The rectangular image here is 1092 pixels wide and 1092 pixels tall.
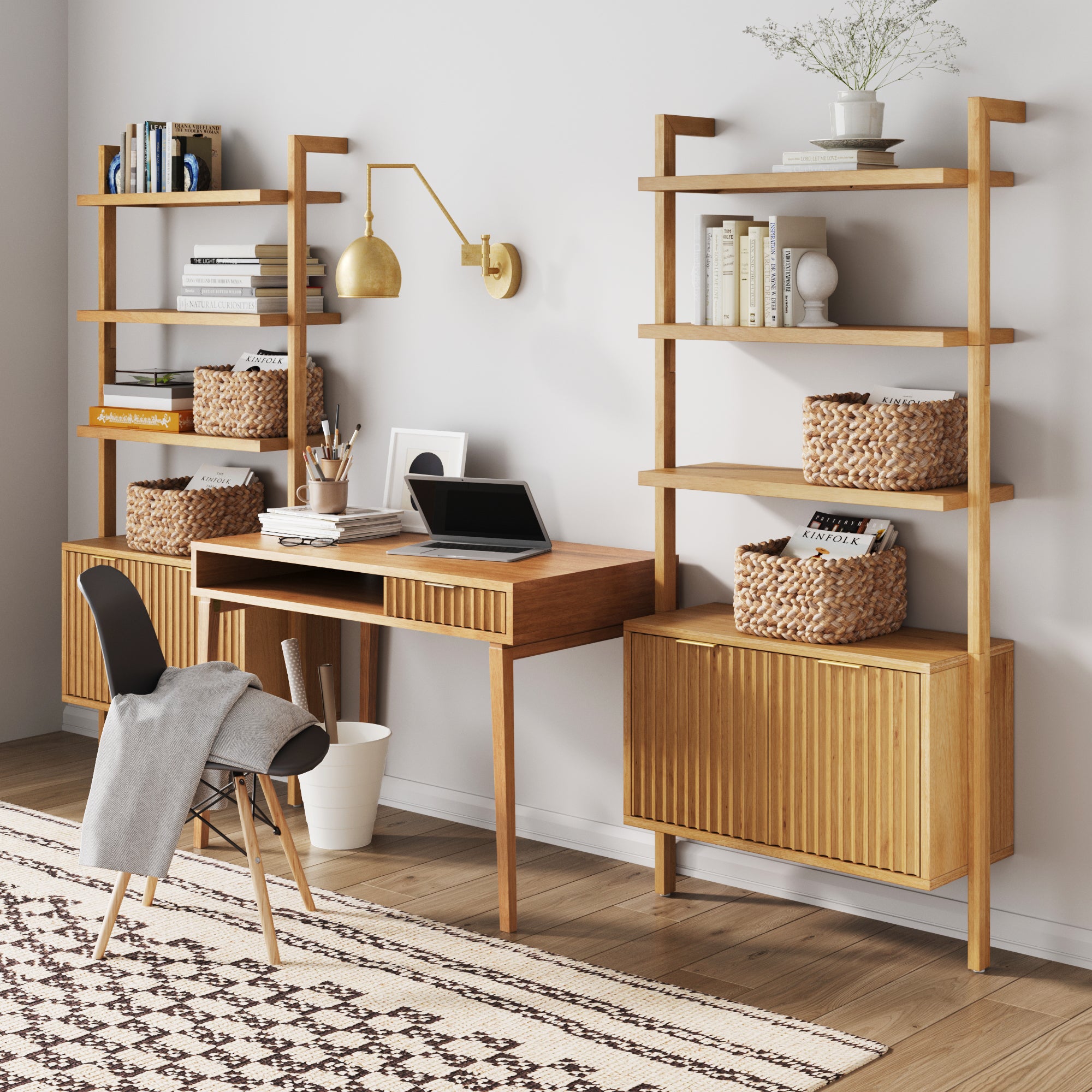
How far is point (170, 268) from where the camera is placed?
488 centimetres

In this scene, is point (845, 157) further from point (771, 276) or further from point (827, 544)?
point (827, 544)

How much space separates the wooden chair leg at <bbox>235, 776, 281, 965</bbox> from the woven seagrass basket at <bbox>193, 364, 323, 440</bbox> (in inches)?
57.4

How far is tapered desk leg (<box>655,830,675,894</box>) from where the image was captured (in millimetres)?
3684

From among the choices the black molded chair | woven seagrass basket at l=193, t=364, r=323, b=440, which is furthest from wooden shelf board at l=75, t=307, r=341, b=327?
the black molded chair

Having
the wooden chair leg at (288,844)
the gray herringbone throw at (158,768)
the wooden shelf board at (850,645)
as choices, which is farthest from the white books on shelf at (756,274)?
the wooden chair leg at (288,844)

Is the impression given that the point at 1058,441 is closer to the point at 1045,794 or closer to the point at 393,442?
the point at 1045,794

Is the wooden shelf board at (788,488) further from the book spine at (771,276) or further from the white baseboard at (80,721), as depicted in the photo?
the white baseboard at (80,721)

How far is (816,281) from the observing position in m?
3.26

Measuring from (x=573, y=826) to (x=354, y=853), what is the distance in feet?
1.94

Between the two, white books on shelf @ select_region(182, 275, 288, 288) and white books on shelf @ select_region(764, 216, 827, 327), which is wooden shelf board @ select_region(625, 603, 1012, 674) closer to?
white books on shelf @ select_region(764, 216, 827, 327)

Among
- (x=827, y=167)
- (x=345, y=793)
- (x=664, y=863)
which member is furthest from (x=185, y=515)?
(x=827, y=167)

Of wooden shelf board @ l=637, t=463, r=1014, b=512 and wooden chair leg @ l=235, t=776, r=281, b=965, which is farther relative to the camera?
wooden chair leg @ l=235, t=776, r=281, b=965

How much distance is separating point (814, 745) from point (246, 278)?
2.21 metres

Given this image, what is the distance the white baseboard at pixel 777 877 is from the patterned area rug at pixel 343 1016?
2.07ft
